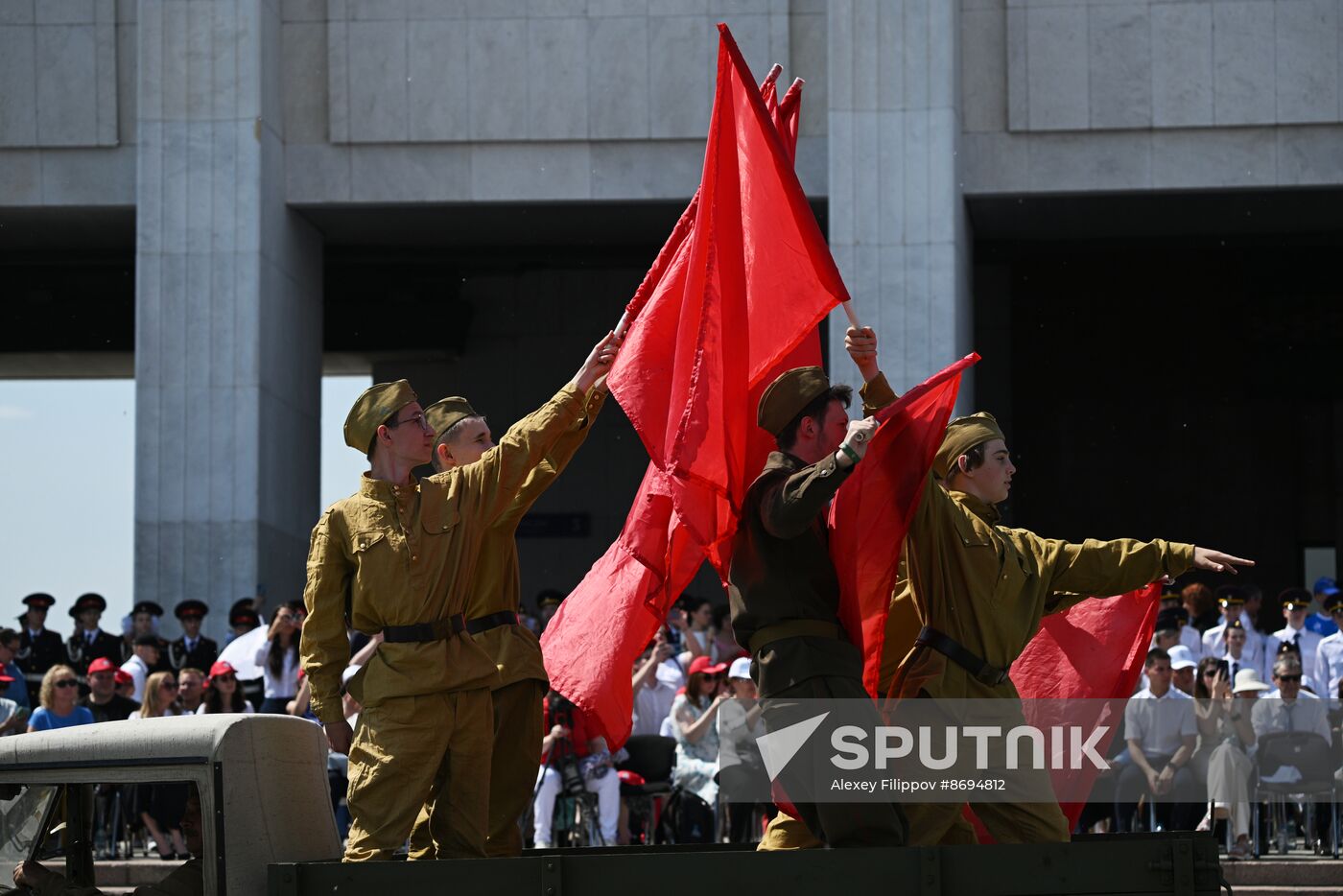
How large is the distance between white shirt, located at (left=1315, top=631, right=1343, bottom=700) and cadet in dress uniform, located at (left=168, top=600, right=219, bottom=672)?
27.8 ft

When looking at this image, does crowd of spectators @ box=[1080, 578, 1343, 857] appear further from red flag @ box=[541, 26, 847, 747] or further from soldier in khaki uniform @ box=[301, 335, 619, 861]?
soldier in khaki uniform @ box=[301, 335, 619, 861]

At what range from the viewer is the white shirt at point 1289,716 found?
13.6m

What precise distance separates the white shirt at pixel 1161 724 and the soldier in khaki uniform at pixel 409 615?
25.0 feet

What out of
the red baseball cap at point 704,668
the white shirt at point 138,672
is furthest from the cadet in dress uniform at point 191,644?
the red baseball cap at point 704,668

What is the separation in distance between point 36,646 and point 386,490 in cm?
1076

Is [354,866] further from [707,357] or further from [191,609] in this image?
[191,609]

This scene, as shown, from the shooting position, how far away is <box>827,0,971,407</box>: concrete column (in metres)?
17.9

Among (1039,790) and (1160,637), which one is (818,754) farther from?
(1160,637)

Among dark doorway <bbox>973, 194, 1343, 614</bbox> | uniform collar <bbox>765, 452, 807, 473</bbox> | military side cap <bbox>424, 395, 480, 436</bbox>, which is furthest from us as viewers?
dark doorway <bbox>973, 194, 1343, 614</bbox>

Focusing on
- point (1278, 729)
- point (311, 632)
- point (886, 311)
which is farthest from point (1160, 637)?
point (311, 632)

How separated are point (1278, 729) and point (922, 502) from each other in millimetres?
7713

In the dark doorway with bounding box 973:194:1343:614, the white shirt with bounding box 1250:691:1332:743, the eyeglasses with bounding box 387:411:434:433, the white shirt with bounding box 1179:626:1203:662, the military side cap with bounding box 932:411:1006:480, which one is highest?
the dark doorway with bounding box 973:194:1343:614

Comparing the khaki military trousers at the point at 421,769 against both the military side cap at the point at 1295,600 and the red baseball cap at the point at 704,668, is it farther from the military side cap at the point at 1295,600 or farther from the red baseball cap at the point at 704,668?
the military side cap at the point at 1295,600

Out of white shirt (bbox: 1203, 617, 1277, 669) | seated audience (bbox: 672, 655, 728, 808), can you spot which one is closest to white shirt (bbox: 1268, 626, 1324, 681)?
white shirt (bbox: 1203, 617, 1277, 669)
